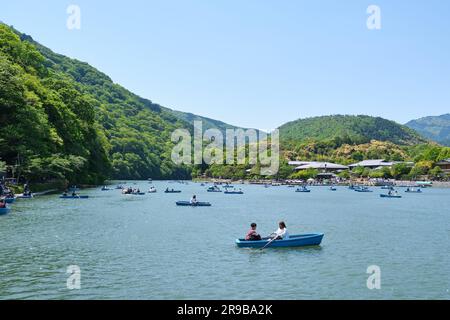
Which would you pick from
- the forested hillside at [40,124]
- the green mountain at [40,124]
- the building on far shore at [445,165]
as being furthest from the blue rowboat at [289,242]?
the building on far shore at [445,165]

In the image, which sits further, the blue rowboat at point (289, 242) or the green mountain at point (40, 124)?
the green mountain at point (40, 124)

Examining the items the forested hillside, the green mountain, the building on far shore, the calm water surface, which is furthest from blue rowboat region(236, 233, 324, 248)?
the building on far shore

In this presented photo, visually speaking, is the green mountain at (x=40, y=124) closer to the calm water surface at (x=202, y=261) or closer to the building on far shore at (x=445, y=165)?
the calm water surface at (x=202, y=261)

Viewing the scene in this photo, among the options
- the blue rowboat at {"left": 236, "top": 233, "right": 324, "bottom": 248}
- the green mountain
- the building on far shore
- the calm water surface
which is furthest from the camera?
the building on far shore

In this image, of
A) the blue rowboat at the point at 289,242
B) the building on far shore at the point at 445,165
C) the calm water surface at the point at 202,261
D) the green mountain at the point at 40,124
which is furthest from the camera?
the building on far shore at the point at 445,165

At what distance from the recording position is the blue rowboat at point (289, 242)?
2961 cm

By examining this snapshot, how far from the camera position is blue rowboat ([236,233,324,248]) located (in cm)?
2961

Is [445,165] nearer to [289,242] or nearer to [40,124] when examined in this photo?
[40,124]

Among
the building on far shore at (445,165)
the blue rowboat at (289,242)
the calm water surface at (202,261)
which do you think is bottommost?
the calm water surface at (202,261)

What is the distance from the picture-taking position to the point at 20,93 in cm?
7331

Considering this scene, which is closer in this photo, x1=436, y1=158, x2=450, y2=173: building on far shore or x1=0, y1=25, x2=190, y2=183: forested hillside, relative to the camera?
x1=0, y1=25, x2=190, y2=183: forested hillside

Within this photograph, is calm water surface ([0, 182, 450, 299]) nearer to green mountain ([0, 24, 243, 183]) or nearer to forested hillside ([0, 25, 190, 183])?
green mountain ([0, 24, 243, 183])
